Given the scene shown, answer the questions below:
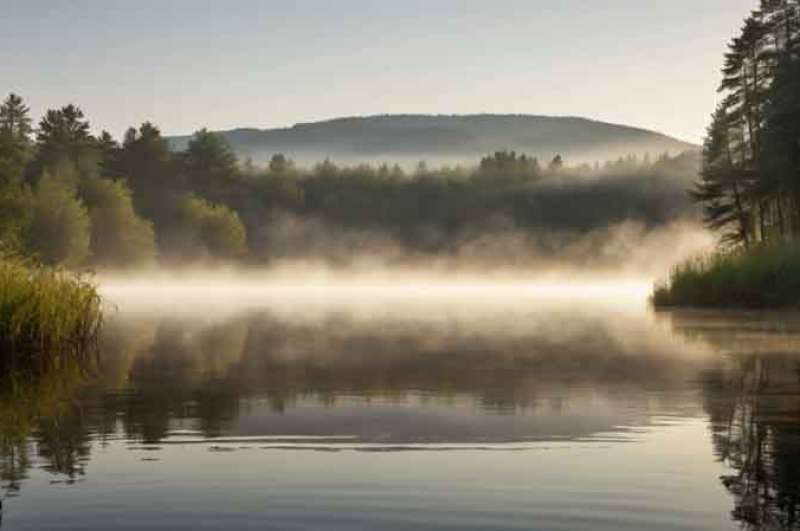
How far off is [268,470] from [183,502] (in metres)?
1.68

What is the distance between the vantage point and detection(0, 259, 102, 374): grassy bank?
80.7 feet

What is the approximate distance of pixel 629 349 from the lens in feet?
101

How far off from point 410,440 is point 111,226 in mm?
109419

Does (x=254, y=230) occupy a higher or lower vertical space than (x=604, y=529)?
higher

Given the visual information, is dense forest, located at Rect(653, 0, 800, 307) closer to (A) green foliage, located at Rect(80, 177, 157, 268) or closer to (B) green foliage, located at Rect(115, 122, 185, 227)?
(A) green foliage, located at Rect(80, 177, 157, 268)

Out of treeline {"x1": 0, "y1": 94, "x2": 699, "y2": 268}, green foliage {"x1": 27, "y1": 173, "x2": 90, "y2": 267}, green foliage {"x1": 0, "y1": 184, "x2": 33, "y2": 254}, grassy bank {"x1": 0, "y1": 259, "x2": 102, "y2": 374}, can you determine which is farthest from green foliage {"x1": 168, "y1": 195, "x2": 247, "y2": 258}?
grassy bank {"x1": 0, "y1": 259, "x2": 102, "y2": 374}

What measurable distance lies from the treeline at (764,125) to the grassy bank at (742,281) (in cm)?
303

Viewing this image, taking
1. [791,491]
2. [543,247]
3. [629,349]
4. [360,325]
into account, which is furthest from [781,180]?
[543,247]

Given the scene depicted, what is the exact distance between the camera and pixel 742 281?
176 feet

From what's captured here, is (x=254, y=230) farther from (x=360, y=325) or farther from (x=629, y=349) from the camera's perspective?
(x=629, y=349)

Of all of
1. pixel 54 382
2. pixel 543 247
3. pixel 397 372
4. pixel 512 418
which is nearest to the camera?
pixel 512 418

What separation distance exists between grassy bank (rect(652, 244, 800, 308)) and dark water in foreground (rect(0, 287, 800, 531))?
74.7 ft

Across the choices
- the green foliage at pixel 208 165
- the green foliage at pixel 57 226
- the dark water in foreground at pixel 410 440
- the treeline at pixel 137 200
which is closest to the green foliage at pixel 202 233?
the treeline at pixel 137 200

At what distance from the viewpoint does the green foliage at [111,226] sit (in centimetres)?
12144
